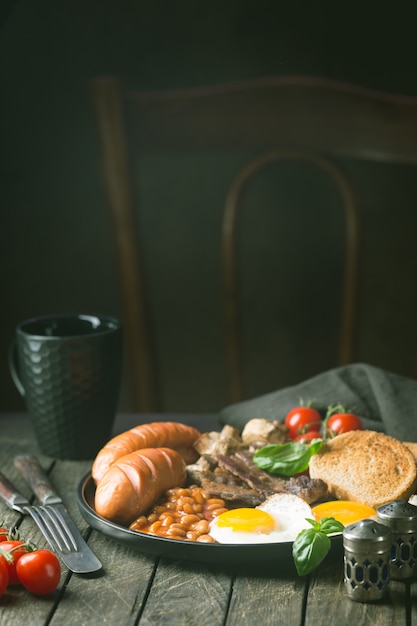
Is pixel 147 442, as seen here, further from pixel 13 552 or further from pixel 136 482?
pixel 13 552

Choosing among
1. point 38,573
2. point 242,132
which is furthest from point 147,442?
point 242,132

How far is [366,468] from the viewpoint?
158cm

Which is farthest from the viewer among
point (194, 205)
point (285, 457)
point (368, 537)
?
point (194, 205)

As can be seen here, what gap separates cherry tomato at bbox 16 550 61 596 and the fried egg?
0.24 meters

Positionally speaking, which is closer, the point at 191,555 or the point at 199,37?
the point at 191,555

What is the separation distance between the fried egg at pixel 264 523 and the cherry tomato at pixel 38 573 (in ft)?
0.79

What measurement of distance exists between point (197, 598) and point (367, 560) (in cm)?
24

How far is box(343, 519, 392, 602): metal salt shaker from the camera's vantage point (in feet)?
4.11

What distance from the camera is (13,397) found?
3453mm

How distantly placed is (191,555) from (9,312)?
7.06 ft

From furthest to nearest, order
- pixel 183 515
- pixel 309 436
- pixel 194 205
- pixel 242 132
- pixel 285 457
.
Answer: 1. pixel 194 205
2. pixel 242 132
3. pixel 309 436
4. pixel 285 457
5. pixel 183 515

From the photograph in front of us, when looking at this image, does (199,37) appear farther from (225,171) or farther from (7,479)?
(7,479)

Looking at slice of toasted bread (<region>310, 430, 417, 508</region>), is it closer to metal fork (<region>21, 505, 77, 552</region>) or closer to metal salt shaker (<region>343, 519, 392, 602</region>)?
metal salt shaker (<region>343, 519, 392, 602</region>)

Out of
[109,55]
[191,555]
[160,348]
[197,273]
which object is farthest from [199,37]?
[191,555]
